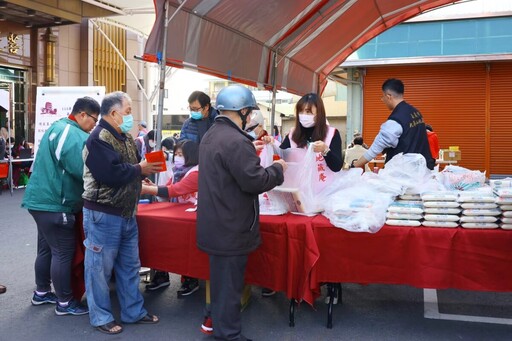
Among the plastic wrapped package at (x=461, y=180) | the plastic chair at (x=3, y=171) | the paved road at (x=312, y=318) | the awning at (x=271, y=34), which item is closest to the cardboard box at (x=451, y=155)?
the awning at (x=271, y=34)

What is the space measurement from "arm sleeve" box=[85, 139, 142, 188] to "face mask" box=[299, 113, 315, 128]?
1.47 m

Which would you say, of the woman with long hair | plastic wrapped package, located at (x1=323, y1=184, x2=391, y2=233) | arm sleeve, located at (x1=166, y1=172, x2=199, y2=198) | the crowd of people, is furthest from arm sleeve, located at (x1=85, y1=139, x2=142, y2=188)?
plastic wrapped package, located at (x1=323, y1=184, x2=391, y2=233)

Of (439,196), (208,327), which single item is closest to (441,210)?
(439,196)

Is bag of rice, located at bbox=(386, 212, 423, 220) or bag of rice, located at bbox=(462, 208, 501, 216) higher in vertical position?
bag of rice, located at bbox=(462, 208, 501, 216)

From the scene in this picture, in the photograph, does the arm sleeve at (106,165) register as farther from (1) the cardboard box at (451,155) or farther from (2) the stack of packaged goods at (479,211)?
(1) the cardboard box at (451,155)

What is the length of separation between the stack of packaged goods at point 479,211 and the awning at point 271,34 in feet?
9.32

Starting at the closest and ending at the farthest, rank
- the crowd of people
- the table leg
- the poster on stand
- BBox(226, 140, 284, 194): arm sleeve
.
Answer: BBox(226, 140, 284, 194): arm sleeve < the crowd of people < the table leg < the poster on stand

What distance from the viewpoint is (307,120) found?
13.2 feet

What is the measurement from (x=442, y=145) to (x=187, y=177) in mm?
12547

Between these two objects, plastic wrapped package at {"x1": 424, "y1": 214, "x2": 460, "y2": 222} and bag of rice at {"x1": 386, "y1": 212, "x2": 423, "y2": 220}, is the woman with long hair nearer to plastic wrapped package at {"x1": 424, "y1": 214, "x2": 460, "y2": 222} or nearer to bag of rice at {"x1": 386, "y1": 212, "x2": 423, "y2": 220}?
bag of rice at {"x1": 386, "y1": 212, "x2": 423, "y2": 220}

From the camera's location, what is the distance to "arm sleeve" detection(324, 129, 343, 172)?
396 cm

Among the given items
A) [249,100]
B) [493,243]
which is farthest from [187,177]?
[493,243]

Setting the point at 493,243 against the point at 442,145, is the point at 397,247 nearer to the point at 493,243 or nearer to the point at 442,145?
the point at 493,243

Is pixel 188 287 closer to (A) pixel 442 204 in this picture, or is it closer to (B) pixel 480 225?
(A) pixel 442 204
